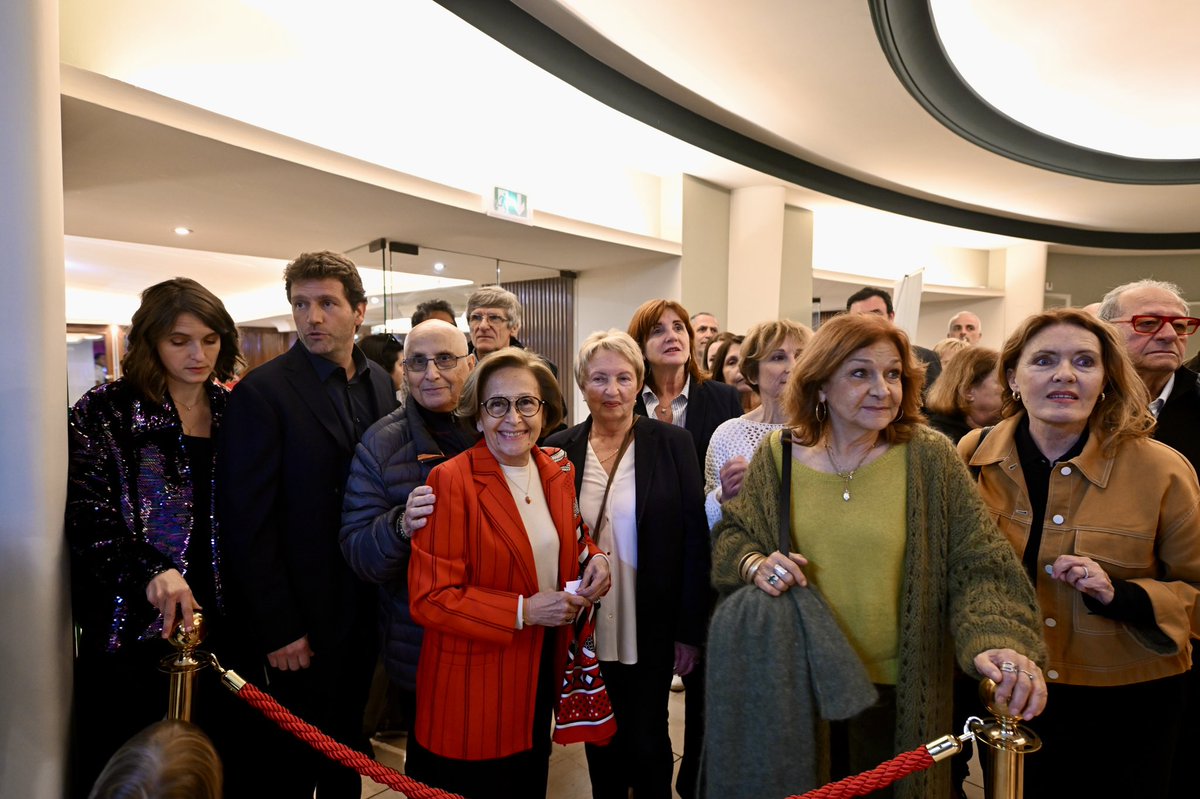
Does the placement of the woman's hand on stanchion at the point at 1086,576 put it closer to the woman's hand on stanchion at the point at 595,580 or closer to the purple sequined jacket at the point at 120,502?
the woman's hand on stanchion at the point at 595,580

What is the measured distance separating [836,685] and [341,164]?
157 inches

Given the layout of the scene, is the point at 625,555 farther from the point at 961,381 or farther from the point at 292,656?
the point at 961,381

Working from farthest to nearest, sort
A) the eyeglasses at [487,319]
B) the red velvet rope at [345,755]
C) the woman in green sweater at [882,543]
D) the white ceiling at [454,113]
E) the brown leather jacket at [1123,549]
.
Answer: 1. the white ceiling at [454,113]
2. the eyeglasses at [487,319]
3. the brown leather jacket at [1123,549]
4. the woman in green sweater at [882,543]
5. the red velvet rope at [345,755]

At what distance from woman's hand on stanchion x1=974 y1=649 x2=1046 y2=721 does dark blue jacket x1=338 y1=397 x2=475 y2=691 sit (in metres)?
1.44

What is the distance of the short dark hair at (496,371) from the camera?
1.74 metres

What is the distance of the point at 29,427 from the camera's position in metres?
1.65

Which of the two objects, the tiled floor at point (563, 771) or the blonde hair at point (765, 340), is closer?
the blonde hair at point (765, 340)

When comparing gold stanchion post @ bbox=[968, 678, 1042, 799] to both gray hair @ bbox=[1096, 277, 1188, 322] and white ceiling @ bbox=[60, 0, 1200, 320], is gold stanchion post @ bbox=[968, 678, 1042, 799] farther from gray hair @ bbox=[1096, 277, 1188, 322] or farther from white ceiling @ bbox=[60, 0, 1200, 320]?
white ceiling @ bbox=[60, 0, 1200, 320]

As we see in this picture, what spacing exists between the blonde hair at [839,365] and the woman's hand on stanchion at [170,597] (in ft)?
5.44

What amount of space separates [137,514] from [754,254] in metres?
6.60

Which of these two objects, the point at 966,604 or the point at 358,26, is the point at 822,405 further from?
the point at 358,26

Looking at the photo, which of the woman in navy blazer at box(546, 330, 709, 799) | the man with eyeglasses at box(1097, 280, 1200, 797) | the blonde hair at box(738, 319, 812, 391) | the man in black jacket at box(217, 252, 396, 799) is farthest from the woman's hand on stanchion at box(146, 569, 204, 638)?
the man with eyeglasses at box(1097, 280, 1200, 797)

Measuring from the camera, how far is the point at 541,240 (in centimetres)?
596

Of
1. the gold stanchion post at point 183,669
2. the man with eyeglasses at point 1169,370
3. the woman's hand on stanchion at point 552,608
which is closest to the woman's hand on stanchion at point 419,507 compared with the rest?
the woman's hand on stanchion at point 552,608
